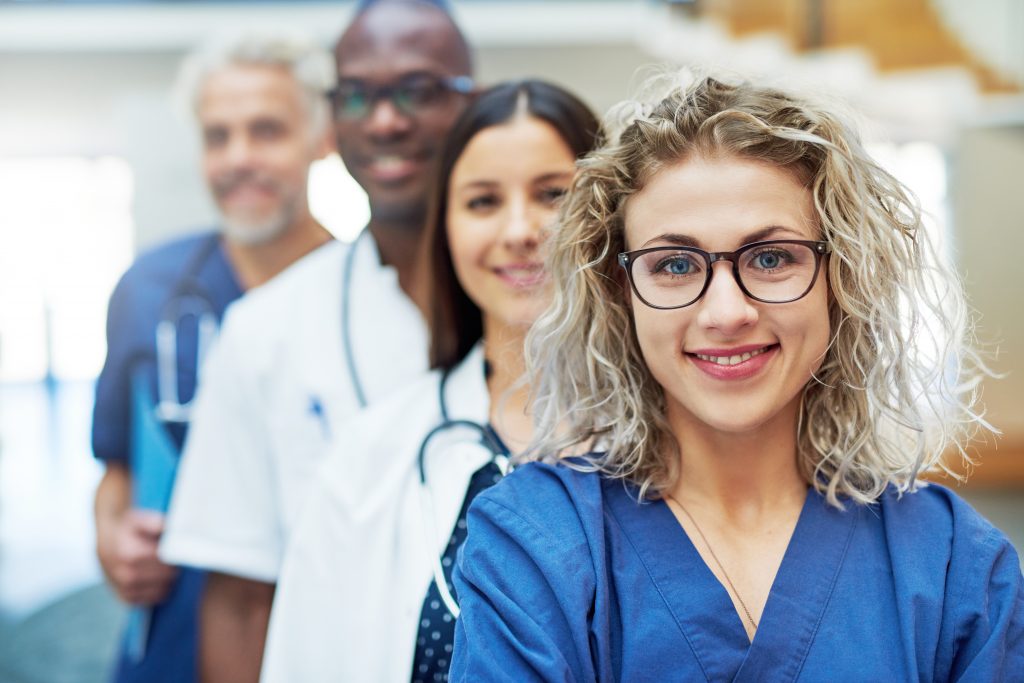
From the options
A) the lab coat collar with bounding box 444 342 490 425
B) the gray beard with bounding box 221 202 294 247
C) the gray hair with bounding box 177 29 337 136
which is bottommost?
the lab coat collar with bounding box 444 342 490 425

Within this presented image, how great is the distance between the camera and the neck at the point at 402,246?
1793 millimetres

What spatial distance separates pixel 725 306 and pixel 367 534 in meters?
0.76

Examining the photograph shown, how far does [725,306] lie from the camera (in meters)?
0.95

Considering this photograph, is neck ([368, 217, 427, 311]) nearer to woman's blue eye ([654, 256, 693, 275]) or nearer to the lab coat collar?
the lab coat collar

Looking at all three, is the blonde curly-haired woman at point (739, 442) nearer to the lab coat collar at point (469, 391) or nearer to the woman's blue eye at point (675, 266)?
the woman's blue eye at point (675, 266)

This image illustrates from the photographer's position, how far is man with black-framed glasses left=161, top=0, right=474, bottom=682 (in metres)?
1.75

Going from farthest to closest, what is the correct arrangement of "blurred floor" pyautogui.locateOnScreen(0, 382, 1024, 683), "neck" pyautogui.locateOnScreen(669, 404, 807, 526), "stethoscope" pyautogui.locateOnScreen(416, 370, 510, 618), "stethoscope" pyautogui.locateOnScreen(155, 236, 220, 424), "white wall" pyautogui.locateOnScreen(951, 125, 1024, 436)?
"white wall" pyautogui.locateOnScreen(951, 125, 1024, 436) < "blurred floor" pyautogui.locateOnScreen(0, 382, 1024, 683) < "stethoscope" pyautogui.locateOnScreen(155, 236, 220, 424) < "stethoscope" pyautogui.locateOnScreen(416, 370, 510, 618) < "neck" pyautogui.locateOnScreen(669, 404, 807, 526)

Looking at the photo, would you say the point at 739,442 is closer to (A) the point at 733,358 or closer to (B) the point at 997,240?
(A) the point at 733,358

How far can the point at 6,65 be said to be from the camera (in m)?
1.99

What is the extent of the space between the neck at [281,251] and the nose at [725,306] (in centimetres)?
111

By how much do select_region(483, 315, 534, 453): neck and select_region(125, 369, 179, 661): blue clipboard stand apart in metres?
0.72

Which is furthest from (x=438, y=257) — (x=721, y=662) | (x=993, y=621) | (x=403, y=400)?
(x=993, y=621)

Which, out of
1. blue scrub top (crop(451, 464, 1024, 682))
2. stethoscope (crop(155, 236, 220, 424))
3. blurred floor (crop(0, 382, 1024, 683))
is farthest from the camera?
blurred floor (crop(0, 382, 1024, 683))

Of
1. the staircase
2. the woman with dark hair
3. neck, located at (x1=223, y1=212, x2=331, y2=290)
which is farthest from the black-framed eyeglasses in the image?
the staircase
